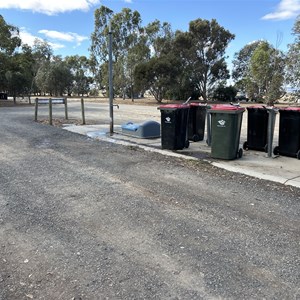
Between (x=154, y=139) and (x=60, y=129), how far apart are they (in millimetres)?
3934

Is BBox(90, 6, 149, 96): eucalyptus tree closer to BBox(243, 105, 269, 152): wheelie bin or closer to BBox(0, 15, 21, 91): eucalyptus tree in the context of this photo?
BBox(0, 15, 21, 91): eucalyptus tree

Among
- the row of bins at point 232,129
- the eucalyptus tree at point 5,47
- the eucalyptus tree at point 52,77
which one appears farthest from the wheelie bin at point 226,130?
the eucalyptus tree at point 52,77

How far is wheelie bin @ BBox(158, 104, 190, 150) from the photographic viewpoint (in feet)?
27.0

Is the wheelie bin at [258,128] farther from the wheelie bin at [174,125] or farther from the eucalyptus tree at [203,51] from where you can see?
the eucalyptus tree at [203,51]

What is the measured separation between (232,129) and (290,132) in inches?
53.5

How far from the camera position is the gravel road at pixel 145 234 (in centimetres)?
273

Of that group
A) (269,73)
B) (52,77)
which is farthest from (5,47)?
(269,73)

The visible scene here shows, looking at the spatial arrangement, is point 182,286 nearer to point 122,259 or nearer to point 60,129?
point 122,259

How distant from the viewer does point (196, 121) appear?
983 centimetres

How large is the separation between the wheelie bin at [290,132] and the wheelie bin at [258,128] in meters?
0.50

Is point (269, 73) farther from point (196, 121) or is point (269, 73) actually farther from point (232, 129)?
point (232, 129)

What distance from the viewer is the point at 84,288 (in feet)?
8.79

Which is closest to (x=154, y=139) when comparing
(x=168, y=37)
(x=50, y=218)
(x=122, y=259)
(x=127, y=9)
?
(x=50, y=218)

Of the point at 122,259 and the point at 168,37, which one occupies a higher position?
the point at 168,37
